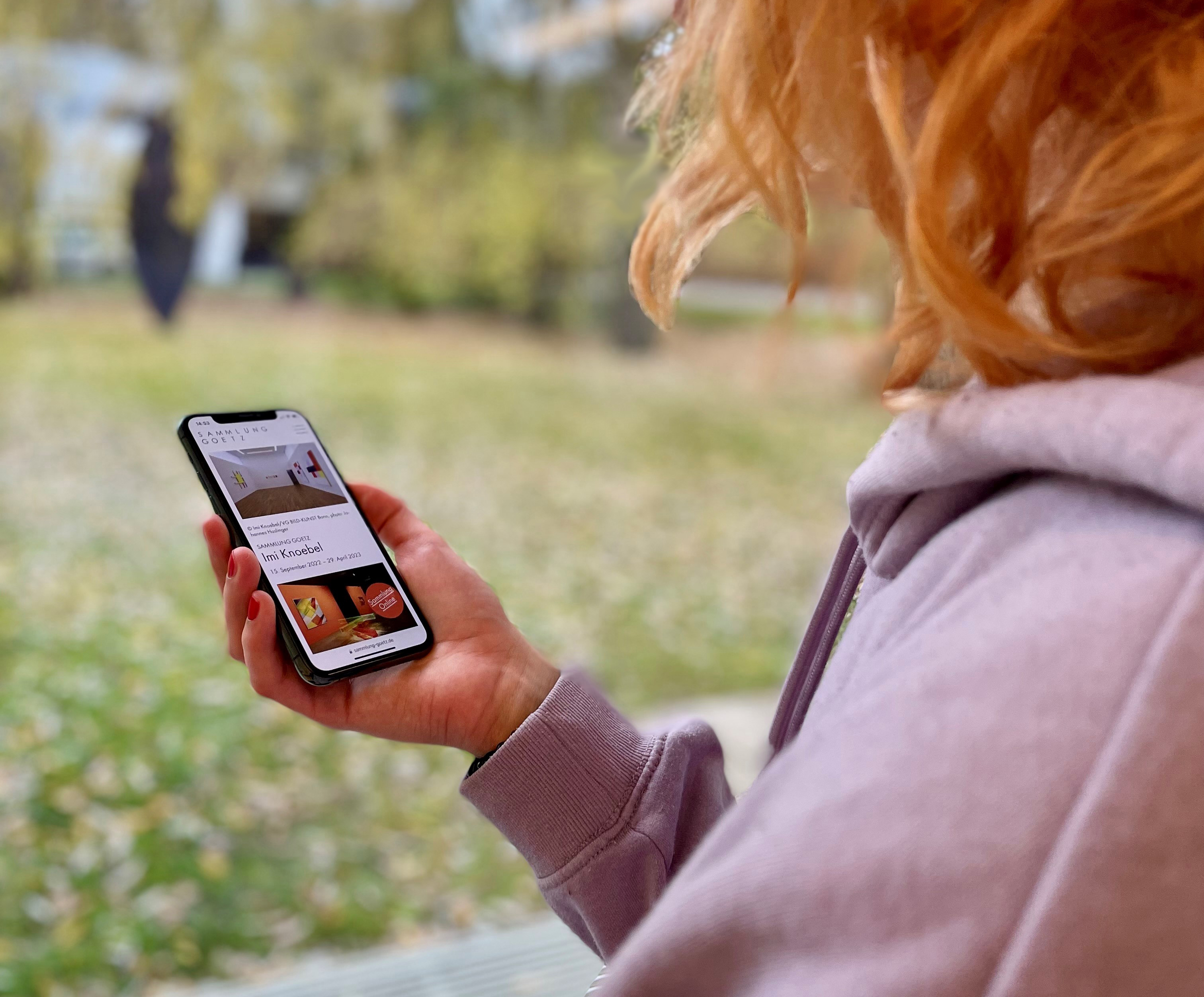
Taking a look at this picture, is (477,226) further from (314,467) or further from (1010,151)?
(1010,151)

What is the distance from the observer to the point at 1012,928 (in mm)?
317

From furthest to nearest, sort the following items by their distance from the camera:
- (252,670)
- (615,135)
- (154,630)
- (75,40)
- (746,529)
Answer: (746,529) → (615,135) → (154,630) → (75,40) → (252,670)

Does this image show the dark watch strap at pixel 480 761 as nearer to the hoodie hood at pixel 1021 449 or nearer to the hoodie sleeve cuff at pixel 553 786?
the hoodie sleeve cuff at pixel 553 786

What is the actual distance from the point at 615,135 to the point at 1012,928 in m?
2.44

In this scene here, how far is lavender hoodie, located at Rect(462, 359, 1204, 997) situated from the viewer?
317 mm

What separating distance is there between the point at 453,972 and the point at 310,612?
1180 millimetres

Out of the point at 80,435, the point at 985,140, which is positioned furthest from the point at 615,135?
the point at 985,140

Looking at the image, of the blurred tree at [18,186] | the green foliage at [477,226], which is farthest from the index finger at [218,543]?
the green foliage at [477,226]

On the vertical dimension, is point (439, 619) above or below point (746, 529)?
above

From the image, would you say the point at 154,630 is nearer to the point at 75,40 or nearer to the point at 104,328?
the point at 104,328

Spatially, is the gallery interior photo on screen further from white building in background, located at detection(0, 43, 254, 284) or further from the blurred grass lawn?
white building in background, located at detection(0, 43, 254, 284)

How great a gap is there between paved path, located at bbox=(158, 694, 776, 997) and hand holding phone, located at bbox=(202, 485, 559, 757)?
905mm

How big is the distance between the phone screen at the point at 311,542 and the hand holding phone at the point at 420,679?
0.06ft

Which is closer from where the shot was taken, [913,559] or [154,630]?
[913,559]
